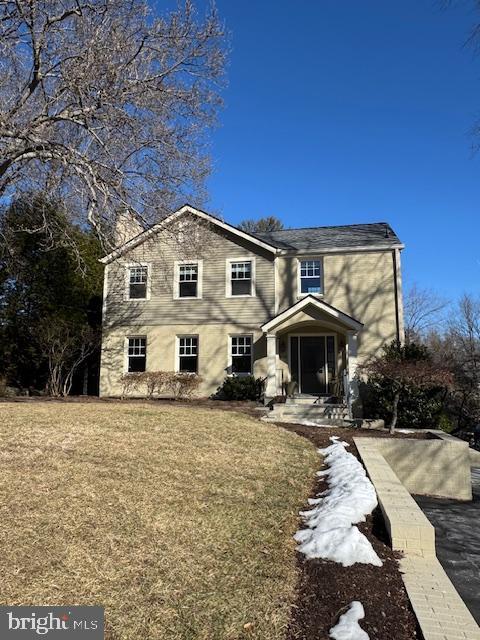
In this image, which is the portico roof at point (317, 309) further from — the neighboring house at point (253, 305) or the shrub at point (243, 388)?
the shrub at point (243, 388)

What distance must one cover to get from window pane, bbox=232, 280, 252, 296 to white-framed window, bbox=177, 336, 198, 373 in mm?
2340

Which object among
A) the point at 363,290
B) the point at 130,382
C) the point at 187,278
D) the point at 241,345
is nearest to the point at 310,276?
the point at 363,290

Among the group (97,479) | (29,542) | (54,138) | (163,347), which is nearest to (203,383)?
(163,347)

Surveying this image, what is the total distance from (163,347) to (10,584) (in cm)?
1509

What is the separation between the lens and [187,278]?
18547 mm

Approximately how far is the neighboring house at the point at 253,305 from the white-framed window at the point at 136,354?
0.04 meters

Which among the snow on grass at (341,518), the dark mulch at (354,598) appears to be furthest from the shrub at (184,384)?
the dark mulch at (354,598)

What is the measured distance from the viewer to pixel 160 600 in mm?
3189

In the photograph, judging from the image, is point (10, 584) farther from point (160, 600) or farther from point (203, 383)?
point (203, 383)

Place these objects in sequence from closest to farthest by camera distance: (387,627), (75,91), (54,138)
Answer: (387,627)
(75,91)
(54,138)

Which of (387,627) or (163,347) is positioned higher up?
(163,347)

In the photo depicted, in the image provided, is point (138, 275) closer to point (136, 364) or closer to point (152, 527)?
point (136, 364)

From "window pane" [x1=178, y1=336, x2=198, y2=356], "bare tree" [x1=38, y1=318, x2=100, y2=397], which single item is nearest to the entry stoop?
"window pane" [x1=178, y1=336, x2=198, y2=356]

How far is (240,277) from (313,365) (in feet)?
14.2
